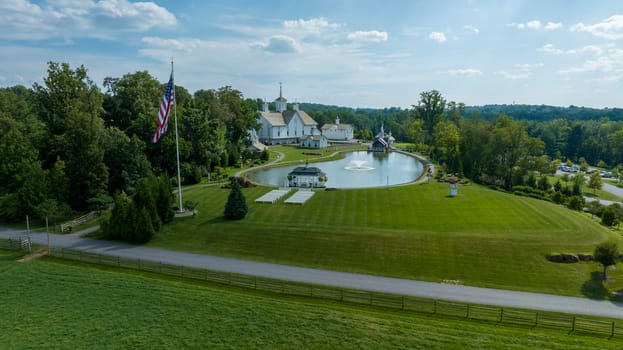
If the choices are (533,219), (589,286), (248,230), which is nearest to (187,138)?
(248,230)

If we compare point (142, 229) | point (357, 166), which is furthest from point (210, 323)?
point (357, 166)

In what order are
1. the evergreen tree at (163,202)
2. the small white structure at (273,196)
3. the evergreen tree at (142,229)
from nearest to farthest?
the evergreen tree at (142,229) → the evergreen tree at (163,202) → the small white structure at (273,196)

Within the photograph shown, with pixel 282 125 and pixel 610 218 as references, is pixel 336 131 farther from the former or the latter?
pixel 610 218

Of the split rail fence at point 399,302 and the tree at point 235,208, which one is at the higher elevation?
the tree at point 235,208

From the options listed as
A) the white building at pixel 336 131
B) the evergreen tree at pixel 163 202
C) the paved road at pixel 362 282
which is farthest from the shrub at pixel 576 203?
the white building at pixel 336 131

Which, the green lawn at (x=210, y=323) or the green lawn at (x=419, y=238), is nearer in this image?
the green lawn at (x=210, y=323)

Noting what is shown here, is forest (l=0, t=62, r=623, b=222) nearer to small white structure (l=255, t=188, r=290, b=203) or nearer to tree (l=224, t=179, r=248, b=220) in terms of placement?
tree (l=224, t=179, r=248, b=220)

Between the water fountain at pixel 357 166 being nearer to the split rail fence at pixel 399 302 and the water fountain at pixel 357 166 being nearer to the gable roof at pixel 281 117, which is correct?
the gable roof at pixel 281 117

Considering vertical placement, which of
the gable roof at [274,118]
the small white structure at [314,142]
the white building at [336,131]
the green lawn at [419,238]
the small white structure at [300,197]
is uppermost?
the gable roof at [274,118]
